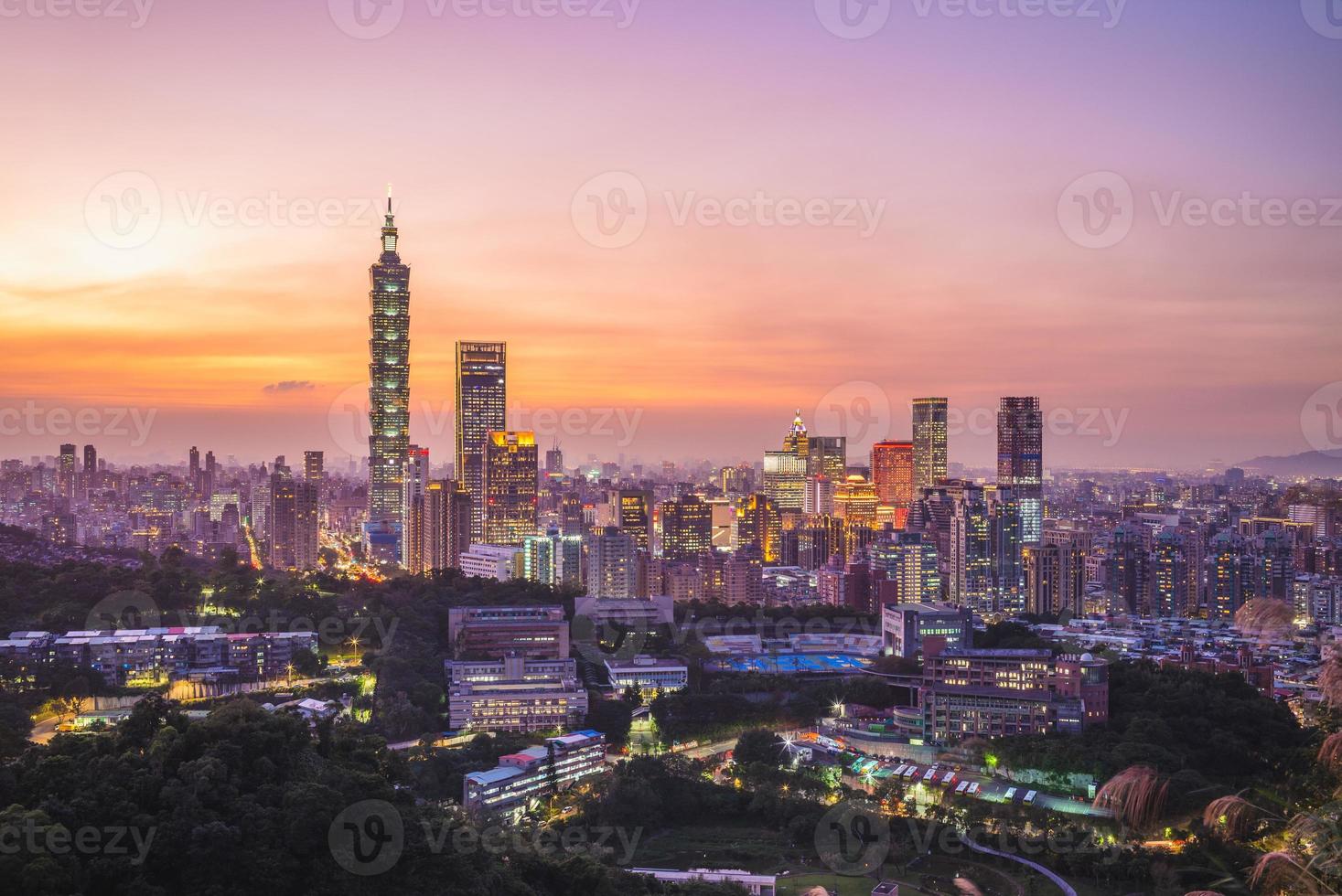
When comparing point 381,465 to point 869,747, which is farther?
point 381,465

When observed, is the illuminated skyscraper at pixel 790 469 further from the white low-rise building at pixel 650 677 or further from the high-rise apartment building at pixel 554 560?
the white low-rise building at pixel 650 677

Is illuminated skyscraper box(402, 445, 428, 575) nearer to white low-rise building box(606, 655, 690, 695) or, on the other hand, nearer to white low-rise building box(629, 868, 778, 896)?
white low-rise building box(606, 655, 690, 695)

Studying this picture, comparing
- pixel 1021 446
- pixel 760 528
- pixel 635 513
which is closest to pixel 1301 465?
pixel 1021 446

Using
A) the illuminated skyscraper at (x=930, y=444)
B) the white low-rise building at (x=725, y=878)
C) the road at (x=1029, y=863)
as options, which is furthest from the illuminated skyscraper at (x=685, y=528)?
the white low-rise building at (x=725, y=878)

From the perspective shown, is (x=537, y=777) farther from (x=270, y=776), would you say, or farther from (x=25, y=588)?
(x=25, y=588)

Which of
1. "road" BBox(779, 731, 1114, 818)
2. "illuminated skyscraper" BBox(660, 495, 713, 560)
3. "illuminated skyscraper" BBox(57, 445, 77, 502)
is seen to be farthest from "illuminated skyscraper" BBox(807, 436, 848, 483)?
"road" BBox(779, 731, 1114, 818)

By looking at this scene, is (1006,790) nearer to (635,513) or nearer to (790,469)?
(635,513)

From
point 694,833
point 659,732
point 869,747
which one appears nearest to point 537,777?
point 694,833
